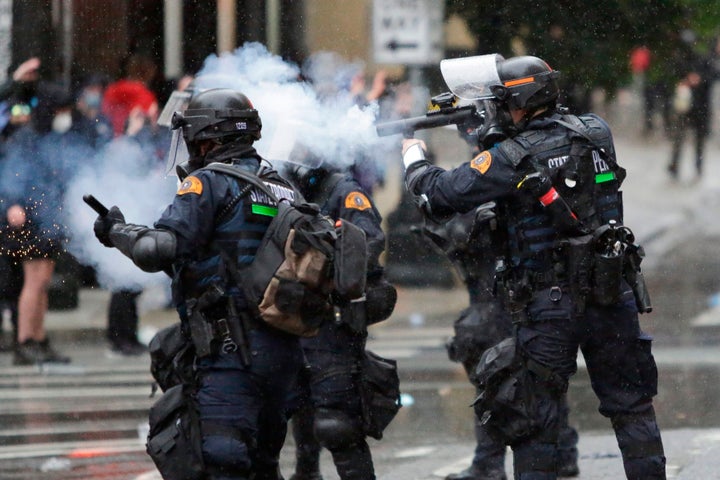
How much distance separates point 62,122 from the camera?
11.7m

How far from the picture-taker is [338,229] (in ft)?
19.4

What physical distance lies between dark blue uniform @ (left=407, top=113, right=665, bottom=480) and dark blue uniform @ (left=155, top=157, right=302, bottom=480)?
95 centimetres

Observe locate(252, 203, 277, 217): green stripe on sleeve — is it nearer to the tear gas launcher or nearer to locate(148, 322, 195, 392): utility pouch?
locate(148, 322, 195, 392): utility pouch

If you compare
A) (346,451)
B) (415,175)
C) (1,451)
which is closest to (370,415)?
(346,451)

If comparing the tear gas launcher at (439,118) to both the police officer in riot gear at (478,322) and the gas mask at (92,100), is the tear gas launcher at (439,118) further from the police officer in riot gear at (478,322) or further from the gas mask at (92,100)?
the gas mask at (92,100)

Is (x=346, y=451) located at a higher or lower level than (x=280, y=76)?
lower

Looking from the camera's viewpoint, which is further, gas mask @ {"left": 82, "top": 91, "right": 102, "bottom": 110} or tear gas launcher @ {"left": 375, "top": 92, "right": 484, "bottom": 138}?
gas mask @ {"left": 82, "top": 91, "right": 102, "bottom": 110}

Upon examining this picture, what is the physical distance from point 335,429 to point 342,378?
23cm

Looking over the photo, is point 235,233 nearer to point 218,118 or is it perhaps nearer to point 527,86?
point 218,118

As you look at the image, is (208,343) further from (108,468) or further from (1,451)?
(1,451)

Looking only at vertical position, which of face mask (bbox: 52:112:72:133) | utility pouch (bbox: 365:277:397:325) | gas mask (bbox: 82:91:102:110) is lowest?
gas mask (bbox: 82:91:102:110)

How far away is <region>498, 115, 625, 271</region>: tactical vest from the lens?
20.7 ft

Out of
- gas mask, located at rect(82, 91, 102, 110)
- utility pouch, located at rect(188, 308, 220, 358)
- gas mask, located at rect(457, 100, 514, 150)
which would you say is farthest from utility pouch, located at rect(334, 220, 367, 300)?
gas mask, located at rect(82, 91, 102, 110)

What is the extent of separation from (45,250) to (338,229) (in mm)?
6096
